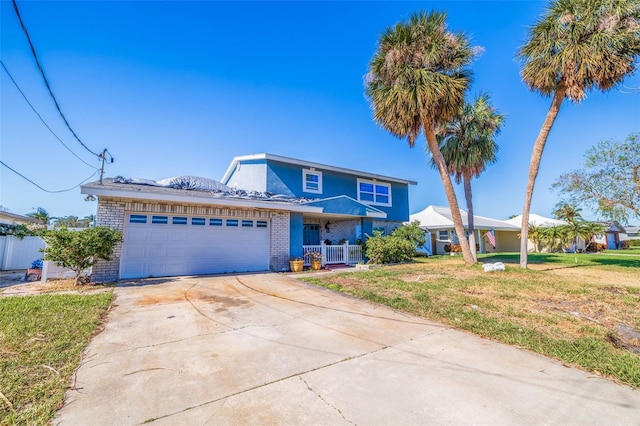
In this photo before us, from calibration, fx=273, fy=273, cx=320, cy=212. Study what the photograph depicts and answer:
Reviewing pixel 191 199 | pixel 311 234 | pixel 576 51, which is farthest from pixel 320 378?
pixel 576 51

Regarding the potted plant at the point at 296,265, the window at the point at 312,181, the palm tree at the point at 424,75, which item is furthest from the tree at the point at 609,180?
the potted plant at the point at 296,265

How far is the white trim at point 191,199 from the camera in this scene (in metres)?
8.40

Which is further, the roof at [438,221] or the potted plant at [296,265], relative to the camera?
the roof at [438,221]

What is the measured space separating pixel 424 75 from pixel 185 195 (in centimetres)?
1048

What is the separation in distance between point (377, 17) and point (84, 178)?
15.3m

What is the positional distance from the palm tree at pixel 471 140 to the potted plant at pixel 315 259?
8.47 meters

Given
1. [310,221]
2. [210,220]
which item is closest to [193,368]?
[210,220]

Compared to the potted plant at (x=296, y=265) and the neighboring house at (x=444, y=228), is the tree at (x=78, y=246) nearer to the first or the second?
the potted plant at (x=296, y=265)

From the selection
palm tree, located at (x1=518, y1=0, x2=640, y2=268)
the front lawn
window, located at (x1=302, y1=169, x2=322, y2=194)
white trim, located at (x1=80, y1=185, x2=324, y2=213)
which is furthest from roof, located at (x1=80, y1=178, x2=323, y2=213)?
palm tree, located at (x1=518, y1=0, x2=640, y2=268)

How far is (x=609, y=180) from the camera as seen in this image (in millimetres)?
13680

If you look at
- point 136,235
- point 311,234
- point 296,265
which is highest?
point 311,234

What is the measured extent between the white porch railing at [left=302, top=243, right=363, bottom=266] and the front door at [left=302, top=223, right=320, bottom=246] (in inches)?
98.2

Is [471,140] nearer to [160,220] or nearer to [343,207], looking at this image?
[343,207]

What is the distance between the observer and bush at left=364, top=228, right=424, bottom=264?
14.0 m
